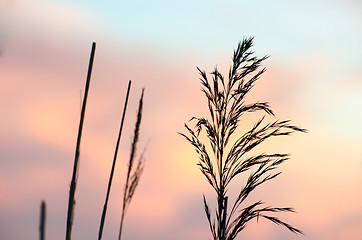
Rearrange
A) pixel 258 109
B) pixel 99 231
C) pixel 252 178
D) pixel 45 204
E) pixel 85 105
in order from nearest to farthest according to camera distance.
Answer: pixel 45 204 → pixel 85 105 → pixel 99 231 → pixel 252 178 → pixel 258 109

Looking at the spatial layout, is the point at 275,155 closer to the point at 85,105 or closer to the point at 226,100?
the point at 226,100

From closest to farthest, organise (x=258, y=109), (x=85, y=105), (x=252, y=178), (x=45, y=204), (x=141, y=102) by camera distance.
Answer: (x=45, y=204) < (x=85, y=105) < (x=141, y=102) < (x=252, y=178) < (x=258, y=109)

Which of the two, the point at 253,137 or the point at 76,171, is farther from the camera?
the point at 253,137

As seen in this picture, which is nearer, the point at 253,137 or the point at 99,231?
the point at 99,231

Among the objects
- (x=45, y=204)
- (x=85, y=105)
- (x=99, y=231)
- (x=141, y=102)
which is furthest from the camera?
(x=141, y=102)

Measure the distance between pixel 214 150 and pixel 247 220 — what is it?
0.67 metres

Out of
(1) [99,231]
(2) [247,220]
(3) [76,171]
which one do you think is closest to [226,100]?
(2) [247,220]

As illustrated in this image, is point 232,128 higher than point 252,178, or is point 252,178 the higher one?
point 232,128

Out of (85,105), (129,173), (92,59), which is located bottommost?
(129,173)

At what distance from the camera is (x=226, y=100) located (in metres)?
5.00

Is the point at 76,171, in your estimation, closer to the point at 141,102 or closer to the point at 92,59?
the point at 92,59

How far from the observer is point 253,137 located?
4.93 m

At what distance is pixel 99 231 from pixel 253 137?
8.12 feet

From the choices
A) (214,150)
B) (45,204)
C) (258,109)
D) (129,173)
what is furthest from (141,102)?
(45,204)
